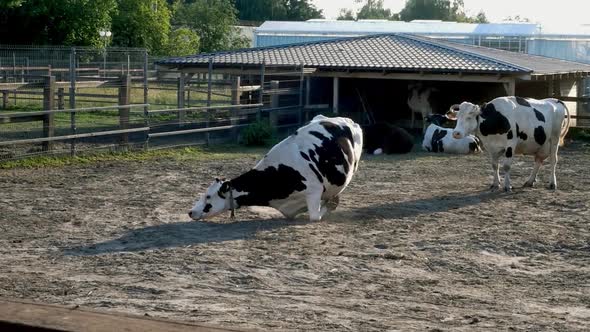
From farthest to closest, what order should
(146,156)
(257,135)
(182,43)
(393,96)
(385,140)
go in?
1. (182,43)
2. (393,96)
3. (257,135)
4. (385,140)
5. (146,156)

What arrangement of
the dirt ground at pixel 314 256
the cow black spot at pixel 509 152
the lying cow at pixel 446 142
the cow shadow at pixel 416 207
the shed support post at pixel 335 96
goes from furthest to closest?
the shed support post at pixel 335 96
the lying cow at pixel 446 142
the cow black spot at pixel 509 152
the cow shadow at pixel 416 207
the dirt ground at pixel 314 256

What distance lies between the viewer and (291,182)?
454 inches

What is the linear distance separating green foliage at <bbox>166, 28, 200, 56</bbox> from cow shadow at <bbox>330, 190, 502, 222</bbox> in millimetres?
37053

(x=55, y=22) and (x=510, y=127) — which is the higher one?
(x=55, y=22)

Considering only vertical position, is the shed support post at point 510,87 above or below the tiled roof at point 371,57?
below

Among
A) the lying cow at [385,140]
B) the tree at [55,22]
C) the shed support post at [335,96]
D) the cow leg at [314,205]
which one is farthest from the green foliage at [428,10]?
the cow leg at [314,205]

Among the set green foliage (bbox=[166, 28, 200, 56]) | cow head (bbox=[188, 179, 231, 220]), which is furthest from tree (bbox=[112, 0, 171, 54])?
cow head (bbox=[188, 179, 231, 220])

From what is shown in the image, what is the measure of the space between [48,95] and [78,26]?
83.4ft

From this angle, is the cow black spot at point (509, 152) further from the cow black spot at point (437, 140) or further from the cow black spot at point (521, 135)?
the cow black spot at point (437, 140)

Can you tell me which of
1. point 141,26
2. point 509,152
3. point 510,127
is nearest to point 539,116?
point 510,127

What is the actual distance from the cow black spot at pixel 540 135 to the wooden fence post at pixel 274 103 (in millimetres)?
9846

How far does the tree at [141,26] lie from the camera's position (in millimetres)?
50031

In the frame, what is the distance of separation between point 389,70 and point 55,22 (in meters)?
21.9

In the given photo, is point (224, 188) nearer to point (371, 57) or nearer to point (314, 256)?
point (314, 256)
